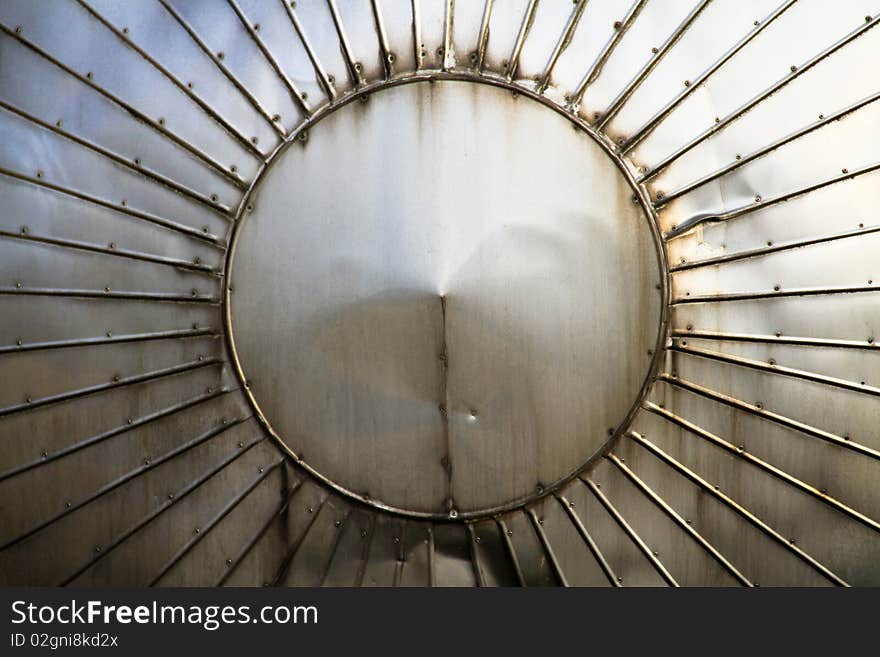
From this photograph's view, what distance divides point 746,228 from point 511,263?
2.11ft

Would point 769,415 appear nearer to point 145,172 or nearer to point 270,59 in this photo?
point 270,59

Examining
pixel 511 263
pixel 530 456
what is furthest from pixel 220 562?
Answer: pixel 511 263

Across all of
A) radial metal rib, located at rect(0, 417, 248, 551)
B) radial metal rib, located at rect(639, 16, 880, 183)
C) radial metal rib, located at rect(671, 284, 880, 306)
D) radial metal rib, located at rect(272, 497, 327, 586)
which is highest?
radial metal rib, located at rect(639, 16, 880, 183)

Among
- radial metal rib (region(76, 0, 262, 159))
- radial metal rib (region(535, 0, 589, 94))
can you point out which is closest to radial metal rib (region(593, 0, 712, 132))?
radial metal rib (region(535, 0, 589, 94))

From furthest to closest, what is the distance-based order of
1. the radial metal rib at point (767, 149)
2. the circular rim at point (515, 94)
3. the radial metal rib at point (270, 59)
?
the radial metal rib at point (270, 59)
the circular rim at point (515, 94)
the radial metal rib at point (767, 149)

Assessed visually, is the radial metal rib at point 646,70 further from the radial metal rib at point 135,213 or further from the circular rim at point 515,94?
the radial metal rib at point 135,213

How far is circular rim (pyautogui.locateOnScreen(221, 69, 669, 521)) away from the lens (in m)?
2.65

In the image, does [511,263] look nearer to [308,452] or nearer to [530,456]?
[530,456]

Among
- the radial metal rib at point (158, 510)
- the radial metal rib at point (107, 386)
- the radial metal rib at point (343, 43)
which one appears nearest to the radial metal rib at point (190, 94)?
the radial metal rib at point (343, 43)

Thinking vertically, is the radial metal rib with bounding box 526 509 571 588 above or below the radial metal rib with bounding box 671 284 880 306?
below

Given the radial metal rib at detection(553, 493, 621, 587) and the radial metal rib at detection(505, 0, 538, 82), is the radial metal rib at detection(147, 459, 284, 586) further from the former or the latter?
the radial metal rib at detection(505, 0, 538, 82)

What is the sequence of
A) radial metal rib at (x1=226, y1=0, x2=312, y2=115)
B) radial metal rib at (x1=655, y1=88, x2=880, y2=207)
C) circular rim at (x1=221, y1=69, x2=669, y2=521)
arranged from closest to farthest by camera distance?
radial metal rib at (x1=655, y1=88, x2=880, y2=207) → circular rim at (x1=221, y1=69, x2=669, y2=521) → radial metal rib at (x1=226, y1=0, x2=312, y2=115)

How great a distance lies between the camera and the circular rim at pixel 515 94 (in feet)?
8.70

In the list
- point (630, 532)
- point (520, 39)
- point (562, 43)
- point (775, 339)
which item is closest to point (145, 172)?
point (520, 39)
